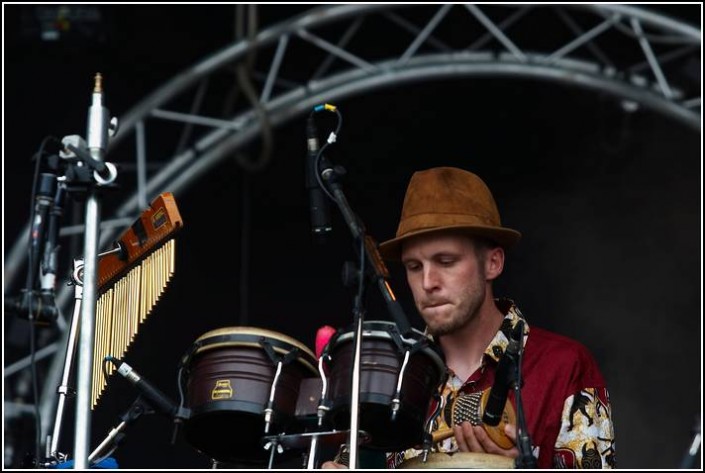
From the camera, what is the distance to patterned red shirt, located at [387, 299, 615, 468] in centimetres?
448

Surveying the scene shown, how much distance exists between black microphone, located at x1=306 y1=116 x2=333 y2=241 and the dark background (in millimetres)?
5254

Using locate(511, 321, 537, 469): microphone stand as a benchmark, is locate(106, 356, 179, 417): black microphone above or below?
above

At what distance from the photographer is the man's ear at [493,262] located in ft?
16.1

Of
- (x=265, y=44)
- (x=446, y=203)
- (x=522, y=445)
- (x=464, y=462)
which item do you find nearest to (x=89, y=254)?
(x=464, y=462)

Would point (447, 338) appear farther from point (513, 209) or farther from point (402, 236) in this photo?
point (513, 209)

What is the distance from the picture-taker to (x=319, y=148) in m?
4.22

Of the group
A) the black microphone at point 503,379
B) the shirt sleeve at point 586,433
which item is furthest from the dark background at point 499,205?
the black microphone at point 503,379

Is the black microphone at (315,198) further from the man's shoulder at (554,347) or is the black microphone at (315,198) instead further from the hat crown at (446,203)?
the man's shoulder at (554,347)

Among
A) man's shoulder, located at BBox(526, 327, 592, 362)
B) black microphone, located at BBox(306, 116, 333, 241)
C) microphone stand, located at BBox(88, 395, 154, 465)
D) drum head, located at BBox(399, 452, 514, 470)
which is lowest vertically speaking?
drum head, located at BBox(399, 452, 514, 470)

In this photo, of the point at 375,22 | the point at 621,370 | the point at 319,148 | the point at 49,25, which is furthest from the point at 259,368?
the point at 621,370

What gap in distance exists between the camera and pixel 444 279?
4770 millimetres

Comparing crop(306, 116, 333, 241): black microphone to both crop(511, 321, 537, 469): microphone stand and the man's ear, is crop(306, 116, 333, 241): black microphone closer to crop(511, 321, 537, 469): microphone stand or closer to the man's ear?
crop(511, 321, 537, 469): microphone stand

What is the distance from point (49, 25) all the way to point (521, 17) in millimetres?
3171

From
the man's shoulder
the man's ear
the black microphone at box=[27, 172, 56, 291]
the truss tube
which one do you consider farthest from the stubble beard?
the truss tube
